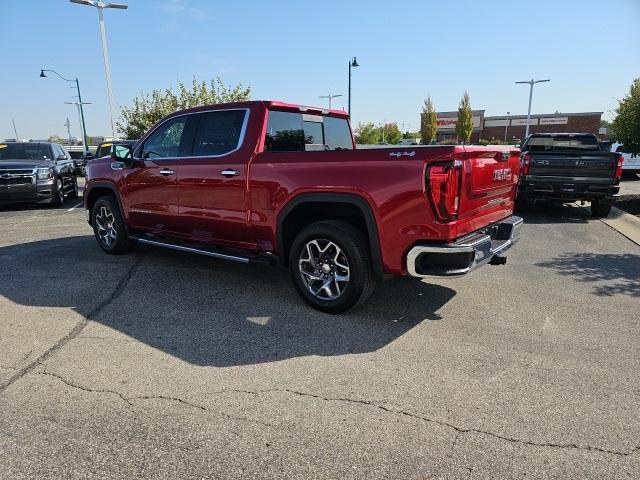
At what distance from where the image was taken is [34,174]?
11578 millimetres

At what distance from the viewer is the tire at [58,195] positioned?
12.2 metres

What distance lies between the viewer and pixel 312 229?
4.32m

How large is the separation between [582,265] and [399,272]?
3607mm

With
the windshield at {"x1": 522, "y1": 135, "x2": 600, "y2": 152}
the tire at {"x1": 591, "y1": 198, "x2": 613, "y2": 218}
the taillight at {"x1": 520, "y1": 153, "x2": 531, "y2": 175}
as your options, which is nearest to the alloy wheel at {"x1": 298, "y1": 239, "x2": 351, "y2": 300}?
the taillight at {"x1": 520, "y1": 153, "x2": 531, "y2": 175}

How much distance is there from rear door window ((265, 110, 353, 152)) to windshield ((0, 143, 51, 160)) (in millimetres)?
10203

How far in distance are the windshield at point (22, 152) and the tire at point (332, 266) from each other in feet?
36.7

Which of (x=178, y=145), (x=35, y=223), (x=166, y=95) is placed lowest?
(x=35, y=223)

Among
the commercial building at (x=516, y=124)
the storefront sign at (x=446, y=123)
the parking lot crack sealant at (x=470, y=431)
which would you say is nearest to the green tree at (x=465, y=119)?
the commercial building at (x=516, y=124)

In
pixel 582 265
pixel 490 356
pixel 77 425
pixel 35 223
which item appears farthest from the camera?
pixel 35 223

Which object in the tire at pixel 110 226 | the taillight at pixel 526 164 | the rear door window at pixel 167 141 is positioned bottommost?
the tire at pixel 110 226

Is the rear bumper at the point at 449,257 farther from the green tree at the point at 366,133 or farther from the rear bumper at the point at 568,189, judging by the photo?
the green tree at the point at 366,133

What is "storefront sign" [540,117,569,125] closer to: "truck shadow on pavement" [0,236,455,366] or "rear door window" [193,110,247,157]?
"truck shadow on pavement" [0,236,455,366]

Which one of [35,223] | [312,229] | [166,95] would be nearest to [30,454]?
[312,229]

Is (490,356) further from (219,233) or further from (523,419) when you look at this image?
(219,233)
